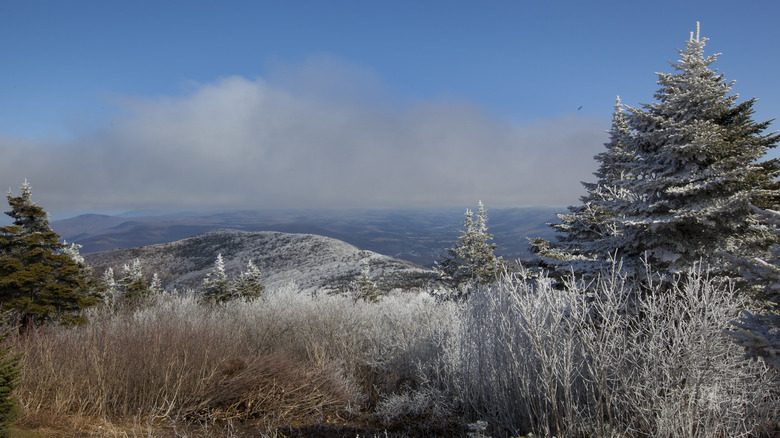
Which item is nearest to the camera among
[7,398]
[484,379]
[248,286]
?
[7,398]

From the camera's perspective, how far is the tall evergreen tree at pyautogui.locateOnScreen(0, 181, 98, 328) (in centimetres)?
1060

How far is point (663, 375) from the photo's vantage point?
4.56 meters

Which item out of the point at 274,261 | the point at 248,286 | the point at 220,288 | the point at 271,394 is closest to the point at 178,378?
the point at 271,394

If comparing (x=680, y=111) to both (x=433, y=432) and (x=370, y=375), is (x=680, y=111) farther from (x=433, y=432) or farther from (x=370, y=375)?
(x=370, y=375)

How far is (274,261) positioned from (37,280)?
56.4 meters

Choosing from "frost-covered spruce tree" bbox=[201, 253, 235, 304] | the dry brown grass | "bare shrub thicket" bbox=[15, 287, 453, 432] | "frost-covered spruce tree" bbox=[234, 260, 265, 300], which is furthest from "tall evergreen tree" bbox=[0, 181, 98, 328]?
"frost-covered spruce tree" bbox=[234, 260, 265, 300]

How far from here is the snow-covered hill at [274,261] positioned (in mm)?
45219

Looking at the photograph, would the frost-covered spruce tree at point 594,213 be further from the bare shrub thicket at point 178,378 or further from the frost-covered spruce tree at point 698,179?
the bare shrub thicket at point 178,378

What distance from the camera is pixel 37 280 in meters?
11.1

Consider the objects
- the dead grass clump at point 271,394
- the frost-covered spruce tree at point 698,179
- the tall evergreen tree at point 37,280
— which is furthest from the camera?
the tall evergreen tree at point 37,280

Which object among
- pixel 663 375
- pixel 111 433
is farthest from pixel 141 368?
pixel 663 375

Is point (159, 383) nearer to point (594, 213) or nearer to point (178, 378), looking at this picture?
point (178, 378)

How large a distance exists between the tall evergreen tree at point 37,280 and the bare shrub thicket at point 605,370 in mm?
10817

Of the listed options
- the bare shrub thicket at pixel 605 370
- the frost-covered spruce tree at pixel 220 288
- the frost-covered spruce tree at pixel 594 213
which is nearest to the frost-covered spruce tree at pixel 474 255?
the frost-covered spruce tree at pixel 594 213
